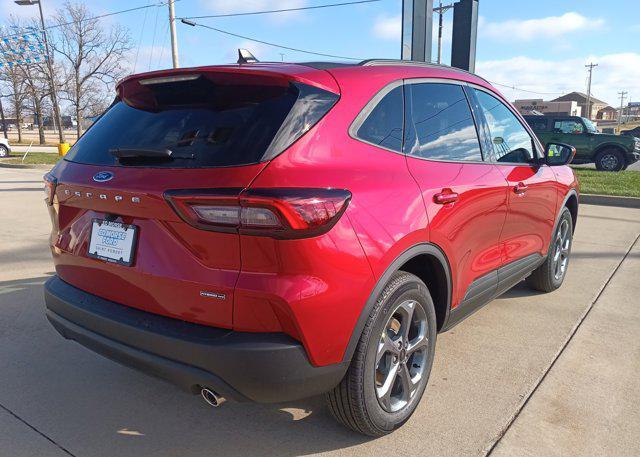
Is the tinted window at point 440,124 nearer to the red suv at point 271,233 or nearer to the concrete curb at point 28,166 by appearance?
the red suv at point 271,233

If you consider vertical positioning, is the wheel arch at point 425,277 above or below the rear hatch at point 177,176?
below

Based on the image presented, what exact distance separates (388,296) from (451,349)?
144 centimetres

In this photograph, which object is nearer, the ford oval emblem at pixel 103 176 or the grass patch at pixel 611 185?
the ford oval emblem at pixel 103 176

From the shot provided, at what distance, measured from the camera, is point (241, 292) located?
194cm

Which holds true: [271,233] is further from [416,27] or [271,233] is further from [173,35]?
[173,35]

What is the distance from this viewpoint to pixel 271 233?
74.9 inches

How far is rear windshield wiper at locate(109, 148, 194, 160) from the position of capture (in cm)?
215

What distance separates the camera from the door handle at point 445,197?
2608mm

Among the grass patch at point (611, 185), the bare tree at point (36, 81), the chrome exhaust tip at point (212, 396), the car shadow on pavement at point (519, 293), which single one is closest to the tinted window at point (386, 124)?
the chrome exhaust tip at point (212, 396)

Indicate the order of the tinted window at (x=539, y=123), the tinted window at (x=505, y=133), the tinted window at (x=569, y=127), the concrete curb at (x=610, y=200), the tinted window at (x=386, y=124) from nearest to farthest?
the tinted window at (x=386, y=124) < the tinted window at (x=505, y=133) < the concrete curb at (x=610, y=200) < the tinted window at (x=569, y=127) < the tinted window at (x=539, y=123)

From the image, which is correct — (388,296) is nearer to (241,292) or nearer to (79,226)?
(241,292)

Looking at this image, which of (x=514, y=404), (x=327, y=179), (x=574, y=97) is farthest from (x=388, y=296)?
(x=574, y=97)

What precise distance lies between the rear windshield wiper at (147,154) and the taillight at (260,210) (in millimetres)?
220

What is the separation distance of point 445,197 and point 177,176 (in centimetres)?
137
